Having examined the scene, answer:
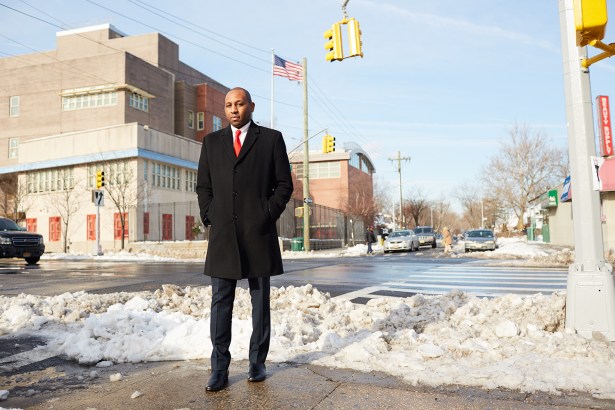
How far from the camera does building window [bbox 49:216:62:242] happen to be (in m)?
40.4

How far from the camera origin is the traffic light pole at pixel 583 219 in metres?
4.42

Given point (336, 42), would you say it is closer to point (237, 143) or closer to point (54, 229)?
point (237, 143)

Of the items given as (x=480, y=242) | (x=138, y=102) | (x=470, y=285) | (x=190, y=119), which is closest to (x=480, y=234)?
(x=480, y=242)

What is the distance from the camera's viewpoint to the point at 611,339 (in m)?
4.29

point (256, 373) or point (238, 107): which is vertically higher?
point (238, 107)

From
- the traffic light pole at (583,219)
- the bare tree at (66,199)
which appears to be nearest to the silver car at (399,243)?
the bare tree at (66,199)

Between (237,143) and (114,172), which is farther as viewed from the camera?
(114,172)

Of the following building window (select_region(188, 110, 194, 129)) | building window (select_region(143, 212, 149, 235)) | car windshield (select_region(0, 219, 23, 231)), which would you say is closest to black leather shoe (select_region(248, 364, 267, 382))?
car windshield (select_region(0, 219, 23, 231))

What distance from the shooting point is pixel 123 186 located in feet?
122

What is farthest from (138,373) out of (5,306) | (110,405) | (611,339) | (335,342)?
(611,339)

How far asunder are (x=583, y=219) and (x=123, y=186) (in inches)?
1428

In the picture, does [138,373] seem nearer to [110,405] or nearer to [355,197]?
[110,405]

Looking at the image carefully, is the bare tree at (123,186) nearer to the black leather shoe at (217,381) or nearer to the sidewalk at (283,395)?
the sidewalk at (283,395)

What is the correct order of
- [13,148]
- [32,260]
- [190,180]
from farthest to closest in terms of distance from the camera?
[13,148] → [190,180] → [32,260]
